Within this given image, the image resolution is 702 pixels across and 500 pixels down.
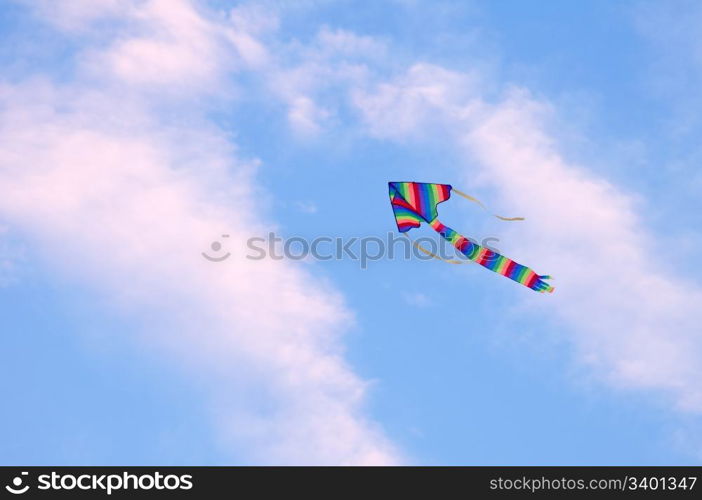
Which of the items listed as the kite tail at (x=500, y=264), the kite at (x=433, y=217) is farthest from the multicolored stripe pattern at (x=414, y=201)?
the kite tail at (x=500, y=264)

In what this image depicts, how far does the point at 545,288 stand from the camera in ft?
86.6

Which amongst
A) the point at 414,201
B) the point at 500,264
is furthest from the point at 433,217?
the point at 500,264

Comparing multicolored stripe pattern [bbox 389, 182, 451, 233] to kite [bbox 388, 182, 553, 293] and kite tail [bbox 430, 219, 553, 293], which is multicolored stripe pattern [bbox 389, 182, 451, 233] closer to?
kite [bbox 388, 182, 553, 293]

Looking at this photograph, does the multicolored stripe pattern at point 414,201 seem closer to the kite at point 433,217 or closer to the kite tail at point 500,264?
the kite at point 433,217

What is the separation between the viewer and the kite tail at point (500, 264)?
86.9ft

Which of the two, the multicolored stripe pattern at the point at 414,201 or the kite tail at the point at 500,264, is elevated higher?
the multicolored stripe pattern at the point at 414,201

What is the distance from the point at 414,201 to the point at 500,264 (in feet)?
10.1

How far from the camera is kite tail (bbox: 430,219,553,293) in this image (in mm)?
26484

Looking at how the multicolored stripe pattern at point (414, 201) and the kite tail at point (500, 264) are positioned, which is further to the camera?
the multicolored stripe pattern at point (414, 201)

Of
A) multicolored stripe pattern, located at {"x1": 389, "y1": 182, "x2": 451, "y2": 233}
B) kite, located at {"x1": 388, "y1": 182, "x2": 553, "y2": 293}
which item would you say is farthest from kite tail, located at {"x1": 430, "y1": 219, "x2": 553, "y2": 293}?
multicolored stripe pattern, located at {"x1": 389, "y1": 182, "x2": 451, "y2": 233}

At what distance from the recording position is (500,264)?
26.7m
